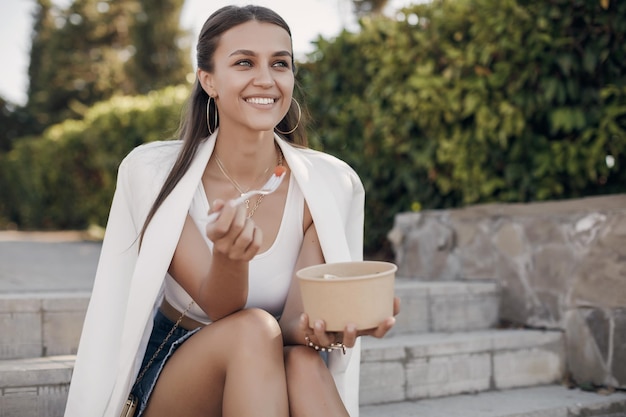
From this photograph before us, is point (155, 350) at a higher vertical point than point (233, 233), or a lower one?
lower

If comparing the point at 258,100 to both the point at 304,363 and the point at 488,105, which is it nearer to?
the point at 304,363

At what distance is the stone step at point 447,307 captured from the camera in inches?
130

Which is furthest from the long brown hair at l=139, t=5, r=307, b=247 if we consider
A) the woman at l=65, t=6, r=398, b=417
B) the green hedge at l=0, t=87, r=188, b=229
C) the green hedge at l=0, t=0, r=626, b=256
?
the green hedge at l=0, t=87, r=188, b=229

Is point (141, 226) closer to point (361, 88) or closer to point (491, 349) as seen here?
point (491, 349)

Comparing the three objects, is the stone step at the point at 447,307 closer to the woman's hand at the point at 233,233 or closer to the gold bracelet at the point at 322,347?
the gold bracelet at the point at 322,347

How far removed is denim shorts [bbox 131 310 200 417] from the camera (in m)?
1.99

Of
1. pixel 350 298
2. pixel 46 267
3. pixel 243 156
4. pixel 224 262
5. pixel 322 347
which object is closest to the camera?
pixel 350 298

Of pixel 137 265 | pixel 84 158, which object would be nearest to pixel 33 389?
pixel 137 265

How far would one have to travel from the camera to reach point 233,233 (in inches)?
62.7

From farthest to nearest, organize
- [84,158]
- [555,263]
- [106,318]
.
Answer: [84,158]
[555,263]
[106,318]

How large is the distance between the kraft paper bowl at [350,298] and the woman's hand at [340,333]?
0.01 m

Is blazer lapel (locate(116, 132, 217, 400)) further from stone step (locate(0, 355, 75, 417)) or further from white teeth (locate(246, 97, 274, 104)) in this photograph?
stone step (locate(0, 355, 75, 417))

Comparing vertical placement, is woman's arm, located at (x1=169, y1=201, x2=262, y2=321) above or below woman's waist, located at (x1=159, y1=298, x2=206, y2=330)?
above

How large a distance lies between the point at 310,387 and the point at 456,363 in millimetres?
1320
